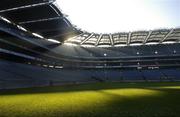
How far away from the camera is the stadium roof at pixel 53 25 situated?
32.1m

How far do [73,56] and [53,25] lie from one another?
2792cm

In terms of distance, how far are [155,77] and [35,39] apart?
36751 millimetres

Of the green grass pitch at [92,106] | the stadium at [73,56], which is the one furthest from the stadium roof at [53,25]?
the green grass pitch at [92,106]

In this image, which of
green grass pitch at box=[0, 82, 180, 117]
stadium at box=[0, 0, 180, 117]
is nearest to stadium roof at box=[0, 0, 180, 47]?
stadium at box=[0, 0, 180, 117]

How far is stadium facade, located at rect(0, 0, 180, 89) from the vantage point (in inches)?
1436

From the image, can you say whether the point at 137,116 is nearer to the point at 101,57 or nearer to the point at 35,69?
the point at 35,69

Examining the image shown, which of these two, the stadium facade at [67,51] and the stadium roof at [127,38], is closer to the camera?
the stadium facade at [67,51]

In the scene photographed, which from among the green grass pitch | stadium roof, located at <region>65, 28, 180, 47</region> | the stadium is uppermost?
stadium roof, located at <region>65, 28, 180, 47</region>

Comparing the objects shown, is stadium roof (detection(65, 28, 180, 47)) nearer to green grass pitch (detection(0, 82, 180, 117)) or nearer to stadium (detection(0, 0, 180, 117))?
stadium (detection(0, 0, 180, 117))

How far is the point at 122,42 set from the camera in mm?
67812

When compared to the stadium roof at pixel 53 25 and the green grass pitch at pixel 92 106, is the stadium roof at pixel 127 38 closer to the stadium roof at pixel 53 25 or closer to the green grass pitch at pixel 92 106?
the stadium roof at pixel 53 25

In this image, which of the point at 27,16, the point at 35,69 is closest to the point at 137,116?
the point at 27,16

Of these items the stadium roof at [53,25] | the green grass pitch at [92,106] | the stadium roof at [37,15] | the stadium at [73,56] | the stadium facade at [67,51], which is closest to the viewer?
the green grass pitch at [92,106]

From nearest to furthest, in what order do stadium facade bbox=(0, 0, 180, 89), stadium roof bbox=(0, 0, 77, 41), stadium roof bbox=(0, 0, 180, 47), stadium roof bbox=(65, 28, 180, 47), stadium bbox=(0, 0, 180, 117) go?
stadium roof bbox=(0, 0, 77, 41)
stadium roof bbox=(0, 0, 180, 47)
stadium bbox=(0, 0, 180, 117)
stadium facade bbox=(0, 0, 180, 89)
stadium roof bbox=(65, 28, 180, 47)
